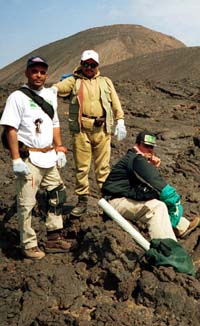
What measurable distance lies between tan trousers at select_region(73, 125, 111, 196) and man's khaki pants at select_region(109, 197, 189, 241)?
0.80m

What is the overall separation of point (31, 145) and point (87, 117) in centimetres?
108

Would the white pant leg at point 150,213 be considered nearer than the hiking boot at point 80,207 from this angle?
Yes

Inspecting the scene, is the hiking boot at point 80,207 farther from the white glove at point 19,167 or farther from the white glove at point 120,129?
the white glove at point 19,167

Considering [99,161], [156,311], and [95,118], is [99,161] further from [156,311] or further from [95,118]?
[156,311]

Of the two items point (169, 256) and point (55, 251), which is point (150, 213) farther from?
point (55, 251)

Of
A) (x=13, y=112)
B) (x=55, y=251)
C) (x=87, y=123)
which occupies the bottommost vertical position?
(x=55, y=251)

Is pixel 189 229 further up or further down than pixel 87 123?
further down

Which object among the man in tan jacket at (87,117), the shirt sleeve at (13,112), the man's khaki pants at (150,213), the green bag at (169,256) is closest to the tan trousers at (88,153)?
the man in tan jacket at (87,117)

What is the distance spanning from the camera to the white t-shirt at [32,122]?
13.8 ft

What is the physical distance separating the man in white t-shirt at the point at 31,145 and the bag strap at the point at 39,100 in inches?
1.0

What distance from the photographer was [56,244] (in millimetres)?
4691

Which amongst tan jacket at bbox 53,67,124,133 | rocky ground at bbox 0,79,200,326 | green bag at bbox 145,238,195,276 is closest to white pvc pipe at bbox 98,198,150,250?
rocky ground at bbox 0,79,200,326

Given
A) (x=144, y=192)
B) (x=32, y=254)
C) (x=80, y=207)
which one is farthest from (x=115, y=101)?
(x=32, y=254)

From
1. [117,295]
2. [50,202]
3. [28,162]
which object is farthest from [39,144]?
[117,295]
